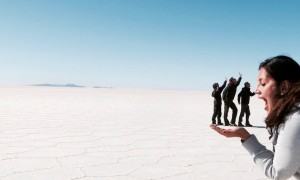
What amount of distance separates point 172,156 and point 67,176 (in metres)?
1.68

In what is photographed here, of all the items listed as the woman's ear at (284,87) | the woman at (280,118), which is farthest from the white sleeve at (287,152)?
the woman's ear at (284,87)

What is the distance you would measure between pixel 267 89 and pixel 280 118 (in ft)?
0.48

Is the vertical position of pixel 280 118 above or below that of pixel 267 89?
below

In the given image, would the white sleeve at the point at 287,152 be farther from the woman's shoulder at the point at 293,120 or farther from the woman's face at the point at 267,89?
the woman's face at the point at 267,89

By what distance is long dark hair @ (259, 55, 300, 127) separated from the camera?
1426 millimetres

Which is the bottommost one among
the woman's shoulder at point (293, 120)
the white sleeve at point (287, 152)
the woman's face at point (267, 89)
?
the white sleeve at point (287, 152)

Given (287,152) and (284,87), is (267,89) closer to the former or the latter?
(284,87)

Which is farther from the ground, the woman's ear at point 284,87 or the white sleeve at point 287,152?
the woman's ear at point 284,87

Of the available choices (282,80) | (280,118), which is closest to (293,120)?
(280,118)

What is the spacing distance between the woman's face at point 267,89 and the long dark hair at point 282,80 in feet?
0.06

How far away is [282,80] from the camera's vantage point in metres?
1.48

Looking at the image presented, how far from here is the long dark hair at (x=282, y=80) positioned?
1.43 metres

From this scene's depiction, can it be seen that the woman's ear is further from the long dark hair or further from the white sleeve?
the white sleeve

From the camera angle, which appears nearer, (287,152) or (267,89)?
(287,152)
